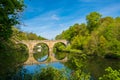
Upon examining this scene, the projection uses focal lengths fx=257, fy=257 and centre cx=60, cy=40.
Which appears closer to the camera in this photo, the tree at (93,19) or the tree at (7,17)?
the tree at (7,17)

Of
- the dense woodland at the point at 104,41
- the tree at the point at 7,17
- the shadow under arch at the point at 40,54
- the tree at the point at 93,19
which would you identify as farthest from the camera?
the tree at the point at 93,19

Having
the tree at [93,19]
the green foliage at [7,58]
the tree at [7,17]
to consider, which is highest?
the tree at [93,19]

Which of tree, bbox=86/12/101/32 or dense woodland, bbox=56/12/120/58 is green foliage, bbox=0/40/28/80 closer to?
dense woodland, bbox=56/12/120/58

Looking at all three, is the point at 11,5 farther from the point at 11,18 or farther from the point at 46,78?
the point at 46,78

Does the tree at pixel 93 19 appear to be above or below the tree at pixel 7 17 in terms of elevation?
above

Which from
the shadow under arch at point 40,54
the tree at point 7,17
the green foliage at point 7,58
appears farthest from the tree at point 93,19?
the tree at point 7,17

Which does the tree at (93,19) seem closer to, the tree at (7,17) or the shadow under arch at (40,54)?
the shadow under arch at (40,54)

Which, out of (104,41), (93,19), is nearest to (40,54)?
(93,19)

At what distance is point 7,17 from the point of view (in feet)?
35.4

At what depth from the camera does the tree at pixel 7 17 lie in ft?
34.9

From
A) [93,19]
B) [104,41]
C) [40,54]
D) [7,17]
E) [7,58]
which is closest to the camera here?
[7,17]

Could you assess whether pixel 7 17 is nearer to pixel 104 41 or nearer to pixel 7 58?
pixel 7 58

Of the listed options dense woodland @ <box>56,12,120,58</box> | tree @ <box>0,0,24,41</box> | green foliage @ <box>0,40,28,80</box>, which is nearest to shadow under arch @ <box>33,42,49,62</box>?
dense woodland @ <box>56,12,120,58</box>

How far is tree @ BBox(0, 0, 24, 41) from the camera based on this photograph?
419 inches
